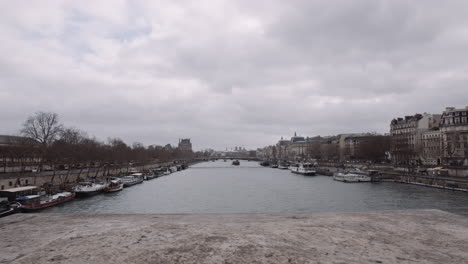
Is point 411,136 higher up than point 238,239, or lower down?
higher up

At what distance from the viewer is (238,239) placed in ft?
26.9

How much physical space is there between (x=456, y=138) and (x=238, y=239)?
8101cm

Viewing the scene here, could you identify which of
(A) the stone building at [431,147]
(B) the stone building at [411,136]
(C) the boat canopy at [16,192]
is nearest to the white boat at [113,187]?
(C) the boat canopy at [16,192]

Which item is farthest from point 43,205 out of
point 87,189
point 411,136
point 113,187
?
point 411,136

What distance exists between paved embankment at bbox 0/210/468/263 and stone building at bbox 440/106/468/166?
70.2 m

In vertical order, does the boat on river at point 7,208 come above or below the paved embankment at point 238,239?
below

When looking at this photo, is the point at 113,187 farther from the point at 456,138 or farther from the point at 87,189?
the point at 456,138

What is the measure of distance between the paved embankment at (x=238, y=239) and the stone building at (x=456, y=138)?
230ft

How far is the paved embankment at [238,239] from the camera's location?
22.9ft

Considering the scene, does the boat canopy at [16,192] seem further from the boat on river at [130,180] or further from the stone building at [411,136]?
the stone building at [411,136]

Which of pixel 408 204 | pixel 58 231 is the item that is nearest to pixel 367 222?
pixel 58 231

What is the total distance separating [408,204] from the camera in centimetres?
3675

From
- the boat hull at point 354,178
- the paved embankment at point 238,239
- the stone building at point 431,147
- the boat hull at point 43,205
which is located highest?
the stone building at point 431,147

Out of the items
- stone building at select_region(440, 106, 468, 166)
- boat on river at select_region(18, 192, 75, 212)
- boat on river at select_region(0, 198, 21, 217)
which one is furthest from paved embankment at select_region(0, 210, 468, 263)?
stone building at select_region(440, 106, 468, 166)
